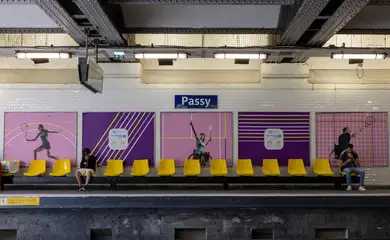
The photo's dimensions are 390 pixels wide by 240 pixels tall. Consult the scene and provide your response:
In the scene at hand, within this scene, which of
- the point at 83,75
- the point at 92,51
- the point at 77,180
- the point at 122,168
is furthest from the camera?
the point at 122,168

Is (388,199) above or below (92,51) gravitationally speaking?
below

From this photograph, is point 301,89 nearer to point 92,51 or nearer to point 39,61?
point 92,51

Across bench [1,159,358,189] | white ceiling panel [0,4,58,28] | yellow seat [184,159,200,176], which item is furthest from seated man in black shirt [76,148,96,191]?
white ceiling panel [0,4,58,28]

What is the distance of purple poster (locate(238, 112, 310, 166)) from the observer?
33.4ft

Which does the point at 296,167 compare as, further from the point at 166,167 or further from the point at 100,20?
the point at 100,20

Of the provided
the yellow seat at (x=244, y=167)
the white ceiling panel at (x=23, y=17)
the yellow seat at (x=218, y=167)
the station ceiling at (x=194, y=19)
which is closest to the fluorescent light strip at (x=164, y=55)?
the station ceiling at (x=194, y=19)

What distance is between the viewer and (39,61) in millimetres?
10250

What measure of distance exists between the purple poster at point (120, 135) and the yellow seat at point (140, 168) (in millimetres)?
155

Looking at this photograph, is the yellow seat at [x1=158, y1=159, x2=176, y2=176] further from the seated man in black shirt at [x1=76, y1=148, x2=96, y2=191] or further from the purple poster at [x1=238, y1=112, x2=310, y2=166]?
the purple poster at [x1=238, y1=112, x2=310, y2=166]

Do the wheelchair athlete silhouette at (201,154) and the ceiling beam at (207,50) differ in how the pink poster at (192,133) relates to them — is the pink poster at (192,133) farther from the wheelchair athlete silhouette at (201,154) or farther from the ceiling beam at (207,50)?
the ceiling beam at (207,50)

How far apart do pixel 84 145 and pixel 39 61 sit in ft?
7.94

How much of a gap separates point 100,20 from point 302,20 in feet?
10.8

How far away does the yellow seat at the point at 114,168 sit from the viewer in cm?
985

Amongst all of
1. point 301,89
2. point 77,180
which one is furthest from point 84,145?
point 301,89
